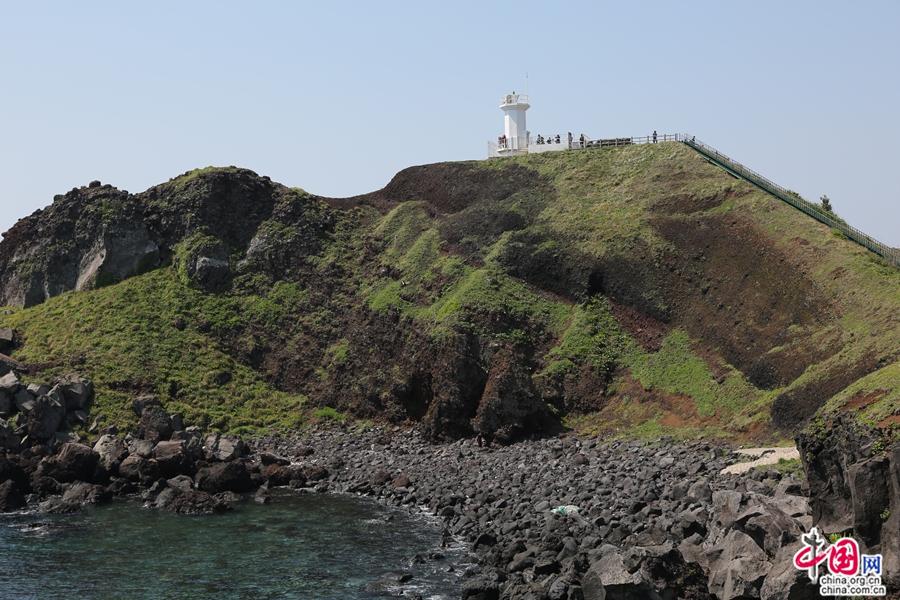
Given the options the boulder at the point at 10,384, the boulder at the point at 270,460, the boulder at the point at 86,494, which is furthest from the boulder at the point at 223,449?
the boulder at the point at 10,384

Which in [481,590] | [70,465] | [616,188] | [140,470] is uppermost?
[616,188]

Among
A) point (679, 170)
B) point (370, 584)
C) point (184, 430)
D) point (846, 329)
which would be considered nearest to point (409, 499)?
point (370, 584)

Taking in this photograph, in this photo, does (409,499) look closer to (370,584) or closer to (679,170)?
(370,584)

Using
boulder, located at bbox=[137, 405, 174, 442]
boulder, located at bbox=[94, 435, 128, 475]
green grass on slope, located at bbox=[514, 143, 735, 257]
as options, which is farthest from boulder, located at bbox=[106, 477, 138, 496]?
green grass on slope, located at bbox=[514, 143, 735, 257]

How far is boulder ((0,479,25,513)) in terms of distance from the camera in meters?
40.2

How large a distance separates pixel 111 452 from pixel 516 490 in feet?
75.7

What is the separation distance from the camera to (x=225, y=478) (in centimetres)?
4378

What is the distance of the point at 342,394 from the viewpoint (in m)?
58.5

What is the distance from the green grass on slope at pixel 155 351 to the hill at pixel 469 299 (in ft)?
0.61

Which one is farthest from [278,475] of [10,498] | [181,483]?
[10,498]

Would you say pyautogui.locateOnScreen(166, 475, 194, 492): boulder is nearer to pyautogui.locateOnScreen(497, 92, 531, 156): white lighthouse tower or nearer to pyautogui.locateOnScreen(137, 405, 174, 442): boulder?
pyautogui.locateOnScreen(137, 405, 174, 442): boulder

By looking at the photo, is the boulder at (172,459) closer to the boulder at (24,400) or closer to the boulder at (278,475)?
the boulder at (278,475)

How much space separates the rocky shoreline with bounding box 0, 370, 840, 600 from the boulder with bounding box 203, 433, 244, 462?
87 mm

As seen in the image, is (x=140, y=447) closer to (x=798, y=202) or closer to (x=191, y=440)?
(x=191, y=440)
